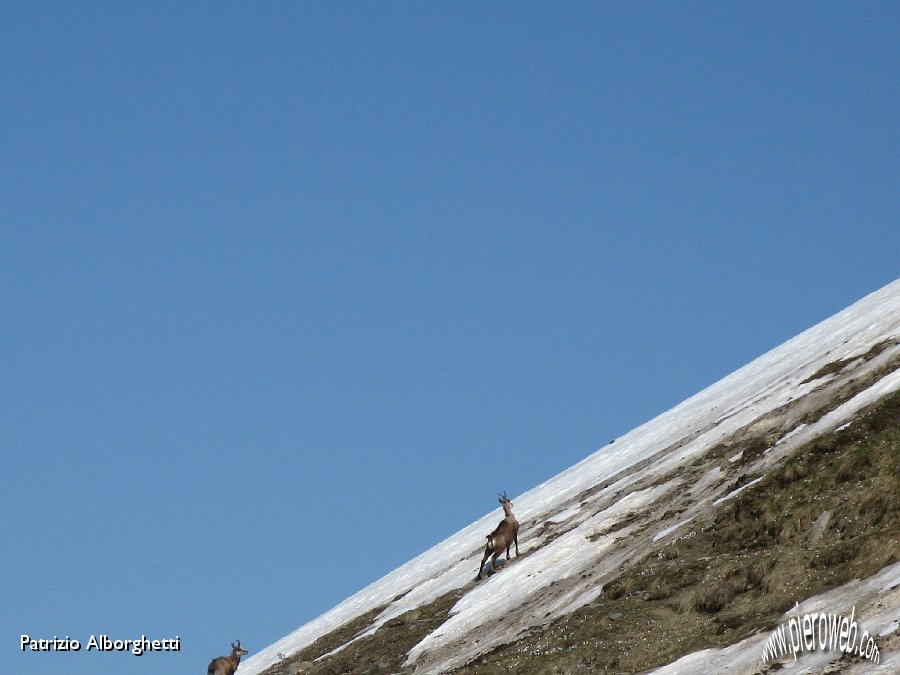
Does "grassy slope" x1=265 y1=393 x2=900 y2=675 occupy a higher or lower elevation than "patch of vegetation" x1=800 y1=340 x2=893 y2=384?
lower

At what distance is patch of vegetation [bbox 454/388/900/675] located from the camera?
24969mm

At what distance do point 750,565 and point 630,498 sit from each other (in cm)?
1604

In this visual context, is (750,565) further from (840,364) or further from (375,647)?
(840,364)

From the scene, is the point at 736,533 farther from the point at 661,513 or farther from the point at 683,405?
the point at 683,405

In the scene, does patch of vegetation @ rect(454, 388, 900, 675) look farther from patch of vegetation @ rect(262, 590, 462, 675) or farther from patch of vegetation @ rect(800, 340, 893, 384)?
patch of vegetation @ rect(800, 340, 893, 384)

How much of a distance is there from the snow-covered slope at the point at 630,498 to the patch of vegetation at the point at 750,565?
7.97ft

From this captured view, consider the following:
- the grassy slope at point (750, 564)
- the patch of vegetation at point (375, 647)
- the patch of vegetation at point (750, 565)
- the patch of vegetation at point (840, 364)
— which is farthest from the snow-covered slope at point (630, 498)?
the patch of vegetation at point (750, 565)

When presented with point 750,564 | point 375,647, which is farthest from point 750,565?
point 375,647

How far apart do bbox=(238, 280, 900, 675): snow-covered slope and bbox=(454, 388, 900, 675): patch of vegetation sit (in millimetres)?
2430

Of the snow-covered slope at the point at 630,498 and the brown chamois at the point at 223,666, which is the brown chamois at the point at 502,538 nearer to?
the snow-covered slope at the point at 630,498

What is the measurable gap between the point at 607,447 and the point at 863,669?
50002mm

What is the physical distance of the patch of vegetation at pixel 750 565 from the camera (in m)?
25.0

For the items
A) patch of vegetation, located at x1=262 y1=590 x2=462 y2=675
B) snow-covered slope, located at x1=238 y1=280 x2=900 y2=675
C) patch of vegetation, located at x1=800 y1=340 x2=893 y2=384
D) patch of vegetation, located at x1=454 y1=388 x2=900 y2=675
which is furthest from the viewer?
patch of vegetation, located at x1=800 y1=340 x2=893 y2=384

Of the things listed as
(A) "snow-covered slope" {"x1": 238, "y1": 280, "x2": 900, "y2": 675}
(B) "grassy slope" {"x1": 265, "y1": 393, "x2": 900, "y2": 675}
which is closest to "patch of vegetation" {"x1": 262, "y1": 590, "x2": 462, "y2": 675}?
(A) "snow-covered slope" {"x1": 238, "y1": 280, "x2": 900, "y2": 675}
